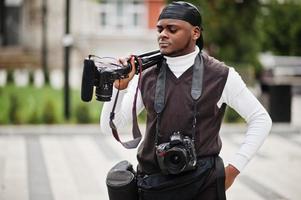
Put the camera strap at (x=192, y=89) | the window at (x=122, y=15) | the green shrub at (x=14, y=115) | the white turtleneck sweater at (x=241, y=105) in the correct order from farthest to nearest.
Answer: the window at (x=122, y=15) → the green shrub at (x=14, y=115) → the white turtleneck sweater at (x=241, y=105) → the camera strap at (x=192, y=89)

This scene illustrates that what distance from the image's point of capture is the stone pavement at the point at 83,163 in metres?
8.02

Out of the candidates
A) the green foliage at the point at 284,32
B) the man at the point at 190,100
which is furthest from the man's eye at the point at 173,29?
Result: the green foliage at the point at 284,32

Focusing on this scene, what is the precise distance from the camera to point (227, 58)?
23.1 m

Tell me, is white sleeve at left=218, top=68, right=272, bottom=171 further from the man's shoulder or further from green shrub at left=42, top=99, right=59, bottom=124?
green shrub at left=42, top=99, right=59, bottom=124

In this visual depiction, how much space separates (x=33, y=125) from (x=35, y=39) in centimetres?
2329

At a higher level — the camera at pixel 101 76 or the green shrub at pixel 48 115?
the camera at pixel 101 76

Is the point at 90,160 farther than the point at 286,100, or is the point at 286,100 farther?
the point at 286,100

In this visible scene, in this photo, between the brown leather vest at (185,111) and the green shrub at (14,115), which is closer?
the brown leather vest at (185,111)

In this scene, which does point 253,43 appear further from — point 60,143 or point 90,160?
point 90,160

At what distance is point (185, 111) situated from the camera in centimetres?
353

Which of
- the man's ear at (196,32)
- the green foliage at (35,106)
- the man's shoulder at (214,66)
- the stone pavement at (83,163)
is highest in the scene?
the man's ear at (196,32)

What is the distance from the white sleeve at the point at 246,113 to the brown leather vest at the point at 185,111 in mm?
42

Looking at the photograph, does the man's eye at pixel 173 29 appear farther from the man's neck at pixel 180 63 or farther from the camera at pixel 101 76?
the camera at pixel 101 76

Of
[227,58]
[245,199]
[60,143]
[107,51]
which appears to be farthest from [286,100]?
[107,51]
